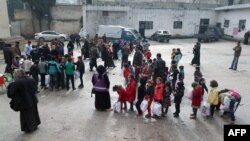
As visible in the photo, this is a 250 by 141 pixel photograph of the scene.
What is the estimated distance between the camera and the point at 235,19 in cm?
3288

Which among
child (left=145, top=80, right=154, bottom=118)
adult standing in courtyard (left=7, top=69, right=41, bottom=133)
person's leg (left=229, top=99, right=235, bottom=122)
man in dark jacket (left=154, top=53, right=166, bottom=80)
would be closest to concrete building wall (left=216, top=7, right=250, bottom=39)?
man in dark jacket (left=154, top=53, right=166, bottom=80)

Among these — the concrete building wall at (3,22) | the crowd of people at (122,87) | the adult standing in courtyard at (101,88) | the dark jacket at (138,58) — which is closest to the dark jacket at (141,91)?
the crowd of people at (122,87)

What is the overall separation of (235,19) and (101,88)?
29722 mm

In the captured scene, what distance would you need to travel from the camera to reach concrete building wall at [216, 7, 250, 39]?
30531mm

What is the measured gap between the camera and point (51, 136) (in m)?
6.76

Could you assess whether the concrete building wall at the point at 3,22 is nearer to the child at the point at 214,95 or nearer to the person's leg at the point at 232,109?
the child at the point at 214,95

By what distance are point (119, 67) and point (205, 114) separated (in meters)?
8.14

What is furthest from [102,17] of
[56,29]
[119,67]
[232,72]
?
[232,72]

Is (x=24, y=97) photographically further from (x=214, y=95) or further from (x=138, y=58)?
(x=138, y=58)

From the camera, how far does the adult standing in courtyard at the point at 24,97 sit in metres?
6.40

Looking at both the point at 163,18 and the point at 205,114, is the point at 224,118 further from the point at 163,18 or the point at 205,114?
the point at 163,18

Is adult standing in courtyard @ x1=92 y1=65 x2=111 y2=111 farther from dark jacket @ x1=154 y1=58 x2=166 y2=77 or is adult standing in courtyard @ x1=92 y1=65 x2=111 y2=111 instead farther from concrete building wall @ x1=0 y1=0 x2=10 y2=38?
concrete building wall @ x1=0 y1=0 x2=10 y2=38

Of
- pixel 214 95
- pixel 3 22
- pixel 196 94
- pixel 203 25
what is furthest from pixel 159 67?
pixel 203 25

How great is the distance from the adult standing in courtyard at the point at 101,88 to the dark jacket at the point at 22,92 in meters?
2.26
